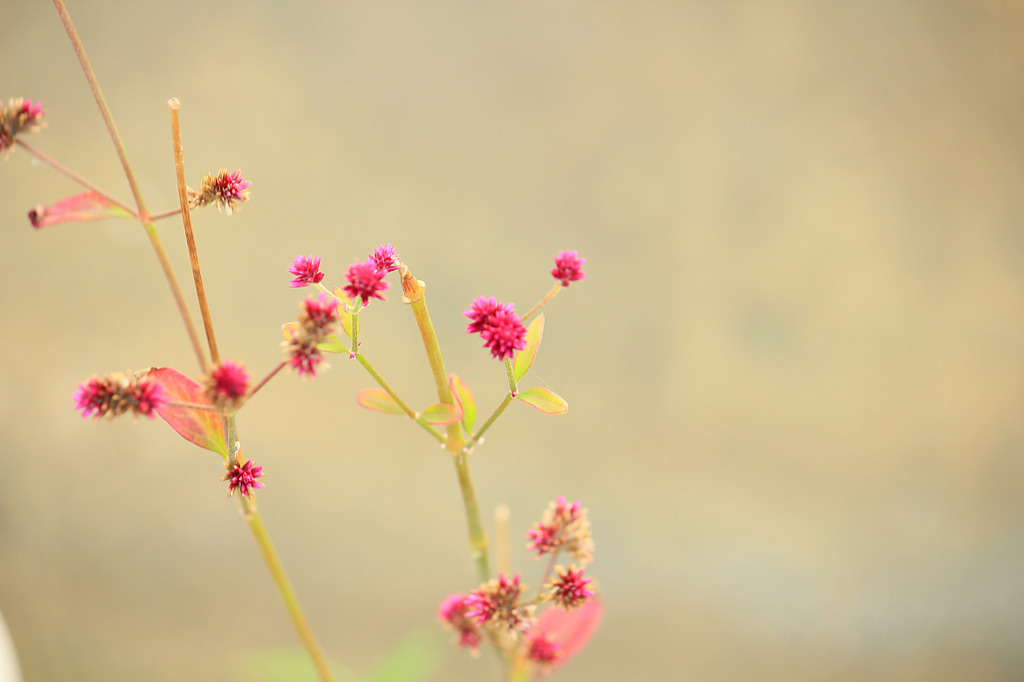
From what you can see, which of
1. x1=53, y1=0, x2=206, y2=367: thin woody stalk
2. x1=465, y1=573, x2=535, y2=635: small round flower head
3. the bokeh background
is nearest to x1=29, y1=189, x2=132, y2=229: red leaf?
x1=53, y1=0, x2=206, y2=367: thin woody stalk

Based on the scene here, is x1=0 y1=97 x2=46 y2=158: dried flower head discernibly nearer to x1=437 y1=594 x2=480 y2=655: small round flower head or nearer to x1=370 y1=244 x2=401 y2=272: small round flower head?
x1=370 y1=244 x2=401 y2=272: small round flower head

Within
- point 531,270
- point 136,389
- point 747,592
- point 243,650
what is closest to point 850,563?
point 747,592

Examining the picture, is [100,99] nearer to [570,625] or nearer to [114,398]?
[114,398]

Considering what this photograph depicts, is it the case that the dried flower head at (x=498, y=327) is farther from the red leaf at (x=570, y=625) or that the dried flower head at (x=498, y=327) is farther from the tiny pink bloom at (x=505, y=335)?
the red leaf at (x=570, y=625)

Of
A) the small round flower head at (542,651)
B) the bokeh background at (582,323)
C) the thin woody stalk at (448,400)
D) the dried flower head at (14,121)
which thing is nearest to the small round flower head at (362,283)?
the thin woody stalk at (448,400)

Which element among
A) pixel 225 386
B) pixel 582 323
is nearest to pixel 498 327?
pixel 225 386

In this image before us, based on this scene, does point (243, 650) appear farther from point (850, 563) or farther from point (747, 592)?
point (850, 563)
